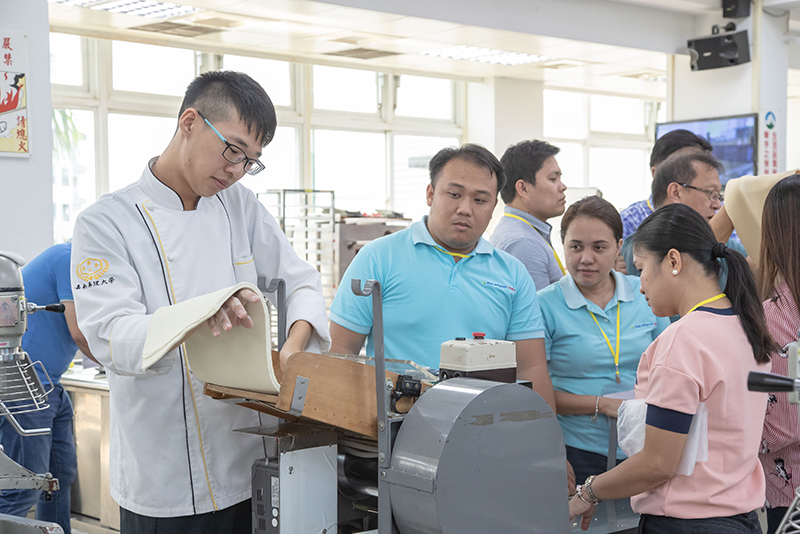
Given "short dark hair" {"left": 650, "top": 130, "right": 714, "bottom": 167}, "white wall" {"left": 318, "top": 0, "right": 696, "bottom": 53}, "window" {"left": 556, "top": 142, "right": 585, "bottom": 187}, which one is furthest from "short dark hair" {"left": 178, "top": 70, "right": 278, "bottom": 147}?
"window" {"left": 556, "top": 142, "right": 585, "bottom": 187}

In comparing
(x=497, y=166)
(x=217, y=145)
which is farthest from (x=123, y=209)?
(x=497, y=166)

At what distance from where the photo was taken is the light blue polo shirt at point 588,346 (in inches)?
91.4

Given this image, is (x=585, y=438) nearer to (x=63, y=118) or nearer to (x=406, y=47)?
(x=406, y=47)

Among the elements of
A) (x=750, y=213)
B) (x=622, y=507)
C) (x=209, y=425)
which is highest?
(x=750, y=213)

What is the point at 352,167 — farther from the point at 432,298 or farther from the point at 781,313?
the point at 781,313

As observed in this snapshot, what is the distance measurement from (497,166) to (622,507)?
972mm

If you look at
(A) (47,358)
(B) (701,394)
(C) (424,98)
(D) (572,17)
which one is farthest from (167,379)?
(C) (424,98)

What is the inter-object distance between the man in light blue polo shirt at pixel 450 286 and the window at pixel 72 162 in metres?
5.32

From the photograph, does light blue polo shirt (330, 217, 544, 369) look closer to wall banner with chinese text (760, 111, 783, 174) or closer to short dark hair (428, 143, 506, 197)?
short dark hair (428, 143, 506, 197)

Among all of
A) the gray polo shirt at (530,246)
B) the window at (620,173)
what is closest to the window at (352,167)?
the window at (620,173)

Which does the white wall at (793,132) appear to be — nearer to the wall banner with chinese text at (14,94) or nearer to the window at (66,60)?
the window at (66,60)

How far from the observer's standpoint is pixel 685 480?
163 centimetres

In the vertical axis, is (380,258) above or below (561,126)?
below

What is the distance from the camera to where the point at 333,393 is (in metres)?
1.38
